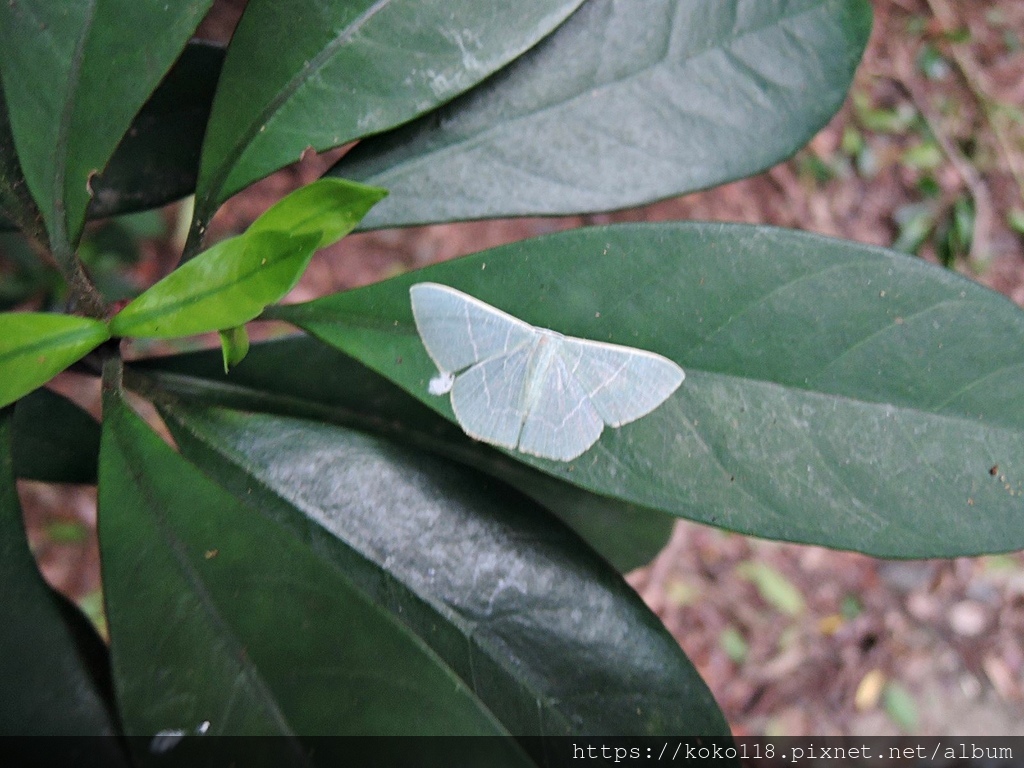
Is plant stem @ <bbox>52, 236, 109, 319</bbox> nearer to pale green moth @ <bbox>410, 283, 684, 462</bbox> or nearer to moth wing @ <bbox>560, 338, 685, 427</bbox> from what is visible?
pale green moth @ <bbox>410, 283, 684, 462</bbox>

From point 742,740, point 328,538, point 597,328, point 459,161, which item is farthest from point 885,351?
point 742,740

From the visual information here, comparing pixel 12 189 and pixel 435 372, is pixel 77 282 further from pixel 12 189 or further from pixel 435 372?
pixel 435 372

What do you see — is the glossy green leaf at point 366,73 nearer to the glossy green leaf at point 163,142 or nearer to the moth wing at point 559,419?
the glossy green leaf at point 163,142

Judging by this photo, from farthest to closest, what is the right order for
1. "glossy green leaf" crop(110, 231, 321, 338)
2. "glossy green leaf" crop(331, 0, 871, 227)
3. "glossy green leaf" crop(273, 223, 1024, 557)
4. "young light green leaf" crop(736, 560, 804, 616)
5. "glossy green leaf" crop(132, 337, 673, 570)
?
"young light green leaf" crop(736, 560, 804, 616) < "glossy green leaf" crop(132, 337, 673, 570) < "glossy green leaf" crop(331, 0, 871, 227) < "glossy green leaf" crop(273, 223, 1024, 557) < "glossy green leaf" crop(110, 231, 321, 338)

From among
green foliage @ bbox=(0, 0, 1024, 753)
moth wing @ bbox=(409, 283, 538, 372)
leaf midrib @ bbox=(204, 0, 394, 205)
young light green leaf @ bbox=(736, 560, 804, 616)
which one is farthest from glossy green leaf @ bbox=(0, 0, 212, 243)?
Result: young light green leaf @ bbox=(736, 560, 804, 616)

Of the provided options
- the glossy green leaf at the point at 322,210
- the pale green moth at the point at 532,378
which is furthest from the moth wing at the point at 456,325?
the glossy green leaf at the point at 322,210

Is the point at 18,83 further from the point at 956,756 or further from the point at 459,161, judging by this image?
the point at 956,756
